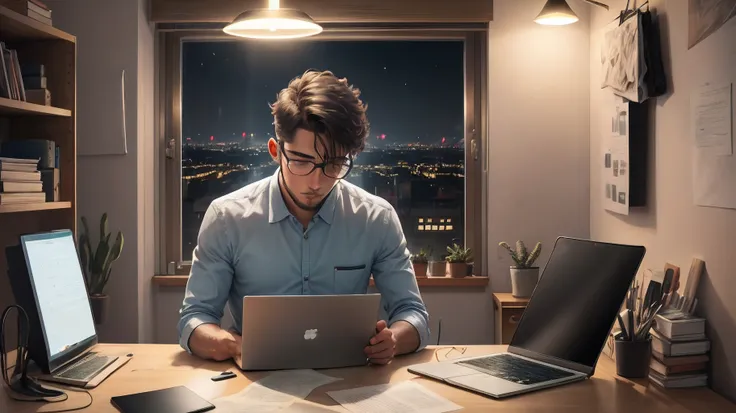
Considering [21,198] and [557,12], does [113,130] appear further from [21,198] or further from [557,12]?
[557,12]

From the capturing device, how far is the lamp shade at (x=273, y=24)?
7.98 ft

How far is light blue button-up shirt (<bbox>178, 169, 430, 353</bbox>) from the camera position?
2.30 m

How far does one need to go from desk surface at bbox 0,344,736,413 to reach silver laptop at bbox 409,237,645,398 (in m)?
0.05

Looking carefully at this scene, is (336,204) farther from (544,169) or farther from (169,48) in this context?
(169,48)

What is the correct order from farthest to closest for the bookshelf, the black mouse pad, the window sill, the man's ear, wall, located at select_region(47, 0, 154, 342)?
the window sill
wall, located at select_region(47, 0, 154, 342)
the bookshelf
the man's ear
the black mouse pad

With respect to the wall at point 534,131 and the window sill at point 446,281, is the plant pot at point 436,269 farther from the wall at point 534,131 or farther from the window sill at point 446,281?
the wall at point 534,131

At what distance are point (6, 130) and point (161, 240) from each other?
1095mm

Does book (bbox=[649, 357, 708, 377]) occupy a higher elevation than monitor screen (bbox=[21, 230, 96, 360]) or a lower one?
lower

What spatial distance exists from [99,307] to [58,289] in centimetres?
162

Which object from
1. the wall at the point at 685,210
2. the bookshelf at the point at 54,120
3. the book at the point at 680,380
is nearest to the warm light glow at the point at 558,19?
the wall at the point at 685,210

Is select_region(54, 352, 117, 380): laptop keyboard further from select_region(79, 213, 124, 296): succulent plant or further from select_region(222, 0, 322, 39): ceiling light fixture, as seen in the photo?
select_region(79, 213, 124, 296): succulent plant

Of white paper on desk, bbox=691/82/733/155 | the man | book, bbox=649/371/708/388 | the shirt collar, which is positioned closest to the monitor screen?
the man

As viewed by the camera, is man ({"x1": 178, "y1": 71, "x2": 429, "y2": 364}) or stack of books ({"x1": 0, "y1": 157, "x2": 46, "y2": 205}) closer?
man ({"x1": 178, "y1": 71, "x2": 429, "y2": 364})

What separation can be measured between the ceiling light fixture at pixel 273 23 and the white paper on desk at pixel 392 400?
1.24 metres
